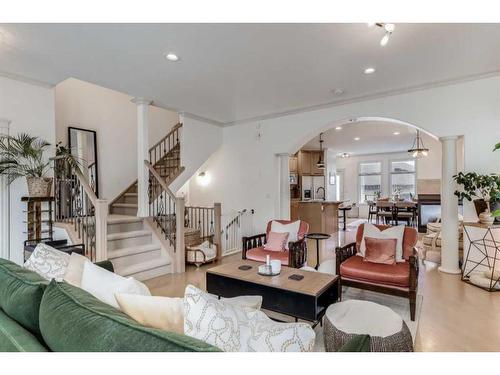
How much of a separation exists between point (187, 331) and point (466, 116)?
4.76m

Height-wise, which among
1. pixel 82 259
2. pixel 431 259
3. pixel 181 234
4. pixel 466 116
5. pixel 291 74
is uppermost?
pixel 291 74

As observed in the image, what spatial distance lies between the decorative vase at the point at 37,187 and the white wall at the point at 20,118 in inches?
12.6

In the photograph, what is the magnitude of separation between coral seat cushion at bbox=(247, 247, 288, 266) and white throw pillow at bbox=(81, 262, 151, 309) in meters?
Answer: 2.50

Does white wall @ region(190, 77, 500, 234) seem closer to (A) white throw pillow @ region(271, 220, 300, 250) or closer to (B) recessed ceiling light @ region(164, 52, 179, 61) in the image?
(A) white throw pillow @ region(271, 220, 300, 250)

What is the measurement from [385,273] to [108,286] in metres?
2.66

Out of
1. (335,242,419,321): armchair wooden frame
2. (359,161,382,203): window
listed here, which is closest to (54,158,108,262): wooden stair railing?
(335,242,419,321): armchair wooden frame

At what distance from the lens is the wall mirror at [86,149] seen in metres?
5.20

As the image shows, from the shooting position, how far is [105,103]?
228 inches

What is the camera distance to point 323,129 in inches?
206

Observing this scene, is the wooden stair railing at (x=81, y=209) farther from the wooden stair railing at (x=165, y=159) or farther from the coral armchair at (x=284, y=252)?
the coral armchair at (x=284, y=252)

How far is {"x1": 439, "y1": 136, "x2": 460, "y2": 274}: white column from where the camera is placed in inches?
162

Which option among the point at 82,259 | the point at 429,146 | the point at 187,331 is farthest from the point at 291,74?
the point at 429,146

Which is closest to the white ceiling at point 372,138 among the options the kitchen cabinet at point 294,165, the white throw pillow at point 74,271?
the kitchen cabinet at point 294,165
